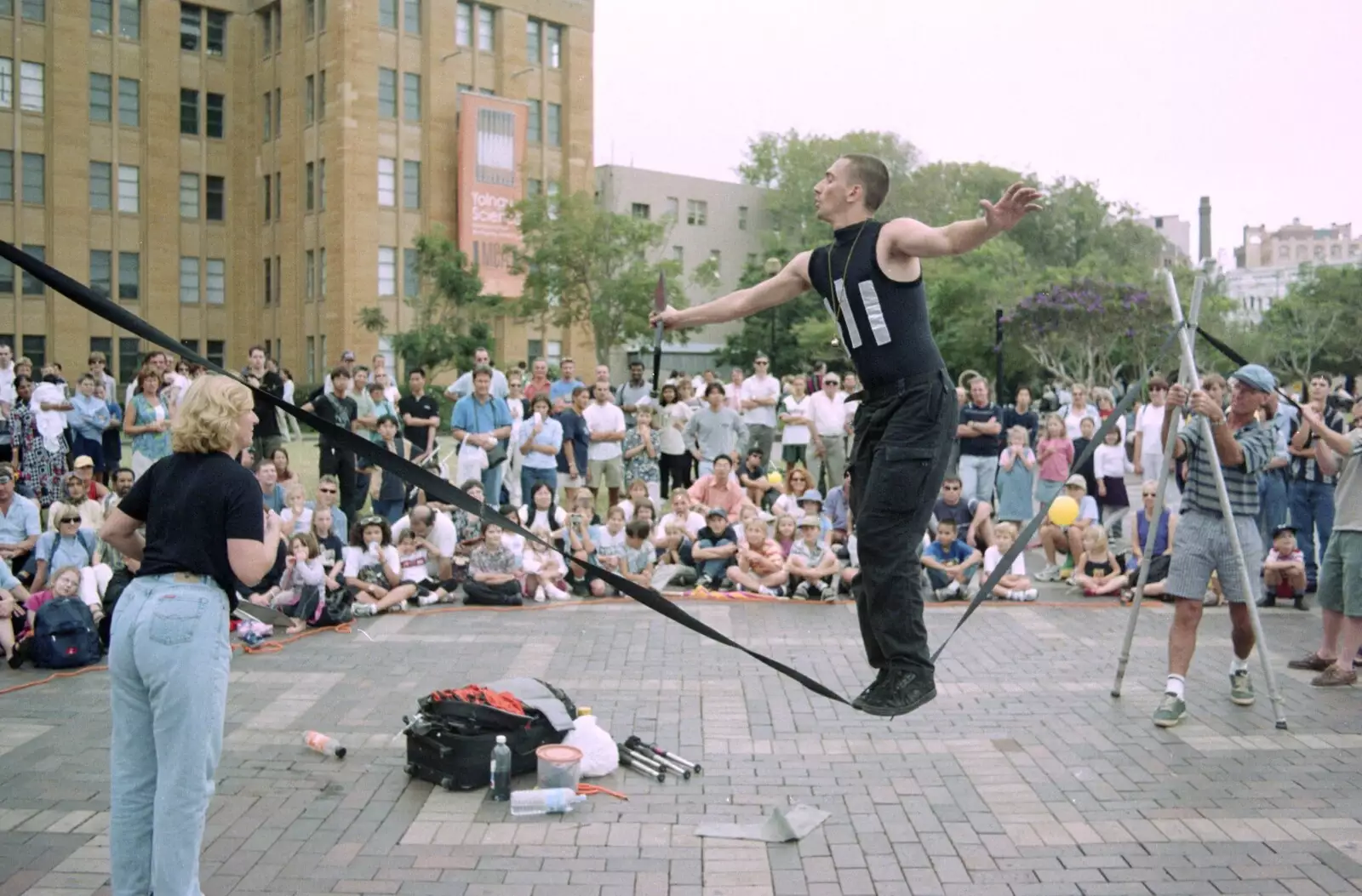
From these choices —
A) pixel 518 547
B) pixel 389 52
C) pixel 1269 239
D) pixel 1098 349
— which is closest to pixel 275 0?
pixel 389 52

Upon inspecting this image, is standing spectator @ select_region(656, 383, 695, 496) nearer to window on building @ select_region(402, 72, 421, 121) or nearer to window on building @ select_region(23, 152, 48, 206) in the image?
window on building @ select_region(402, 72, 421, 121)

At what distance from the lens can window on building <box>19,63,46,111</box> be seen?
4259 centimetres

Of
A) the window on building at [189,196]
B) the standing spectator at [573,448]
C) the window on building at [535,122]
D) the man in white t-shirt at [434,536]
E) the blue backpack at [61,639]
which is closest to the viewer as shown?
the blue backpack at [61,639]

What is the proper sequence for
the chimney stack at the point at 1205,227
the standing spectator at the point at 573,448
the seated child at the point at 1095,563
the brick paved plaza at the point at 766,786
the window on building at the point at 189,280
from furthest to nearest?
the window on building at the point at 189,280 < the standing spectator at the point at 573,448 < the seated child at the point at 1095,563 < the chimney stack at the point at 1205,227 < the brick paved plaza at the point at 766,786

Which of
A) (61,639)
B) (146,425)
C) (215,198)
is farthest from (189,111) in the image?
(61,639)

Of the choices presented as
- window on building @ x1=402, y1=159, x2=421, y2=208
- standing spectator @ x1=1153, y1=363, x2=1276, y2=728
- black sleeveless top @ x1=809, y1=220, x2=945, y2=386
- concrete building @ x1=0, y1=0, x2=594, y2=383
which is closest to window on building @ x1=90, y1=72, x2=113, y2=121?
concrete building @ x1=0, y1=0, x2=594, y2=383

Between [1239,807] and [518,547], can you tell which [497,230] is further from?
[1239,807]

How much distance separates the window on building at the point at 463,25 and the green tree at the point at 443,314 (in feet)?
30.5

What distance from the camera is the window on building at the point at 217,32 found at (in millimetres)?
48062

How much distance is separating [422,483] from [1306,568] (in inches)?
401

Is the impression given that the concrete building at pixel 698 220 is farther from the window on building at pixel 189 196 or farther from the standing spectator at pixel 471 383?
the standing spectator at pixel 471 383

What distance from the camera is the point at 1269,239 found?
156 m

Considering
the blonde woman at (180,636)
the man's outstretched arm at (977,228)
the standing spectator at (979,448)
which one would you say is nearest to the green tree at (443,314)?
the standing spectator at (979,448)

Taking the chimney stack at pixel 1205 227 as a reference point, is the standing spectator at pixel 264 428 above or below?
below
